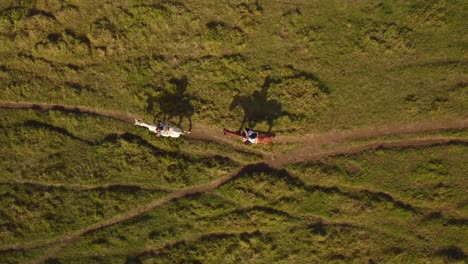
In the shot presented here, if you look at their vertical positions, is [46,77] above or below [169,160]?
above

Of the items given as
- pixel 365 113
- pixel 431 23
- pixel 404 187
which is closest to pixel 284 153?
pixel 365 113

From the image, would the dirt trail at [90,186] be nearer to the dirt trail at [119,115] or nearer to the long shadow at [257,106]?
the dirt trail at [119,115]

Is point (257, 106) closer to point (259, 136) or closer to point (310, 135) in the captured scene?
point (259, 136)

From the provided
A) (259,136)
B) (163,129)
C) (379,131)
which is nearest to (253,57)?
(259,136)

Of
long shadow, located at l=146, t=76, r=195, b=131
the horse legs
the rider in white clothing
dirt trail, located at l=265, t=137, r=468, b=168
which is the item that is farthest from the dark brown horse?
the rider in white clothing

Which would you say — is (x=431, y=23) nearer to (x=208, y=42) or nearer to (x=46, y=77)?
(x=208, y=42)

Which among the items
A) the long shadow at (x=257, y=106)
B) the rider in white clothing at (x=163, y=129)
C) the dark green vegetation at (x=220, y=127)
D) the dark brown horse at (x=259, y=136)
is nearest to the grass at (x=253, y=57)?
the dark green vegetation at (x=220, y=127)
